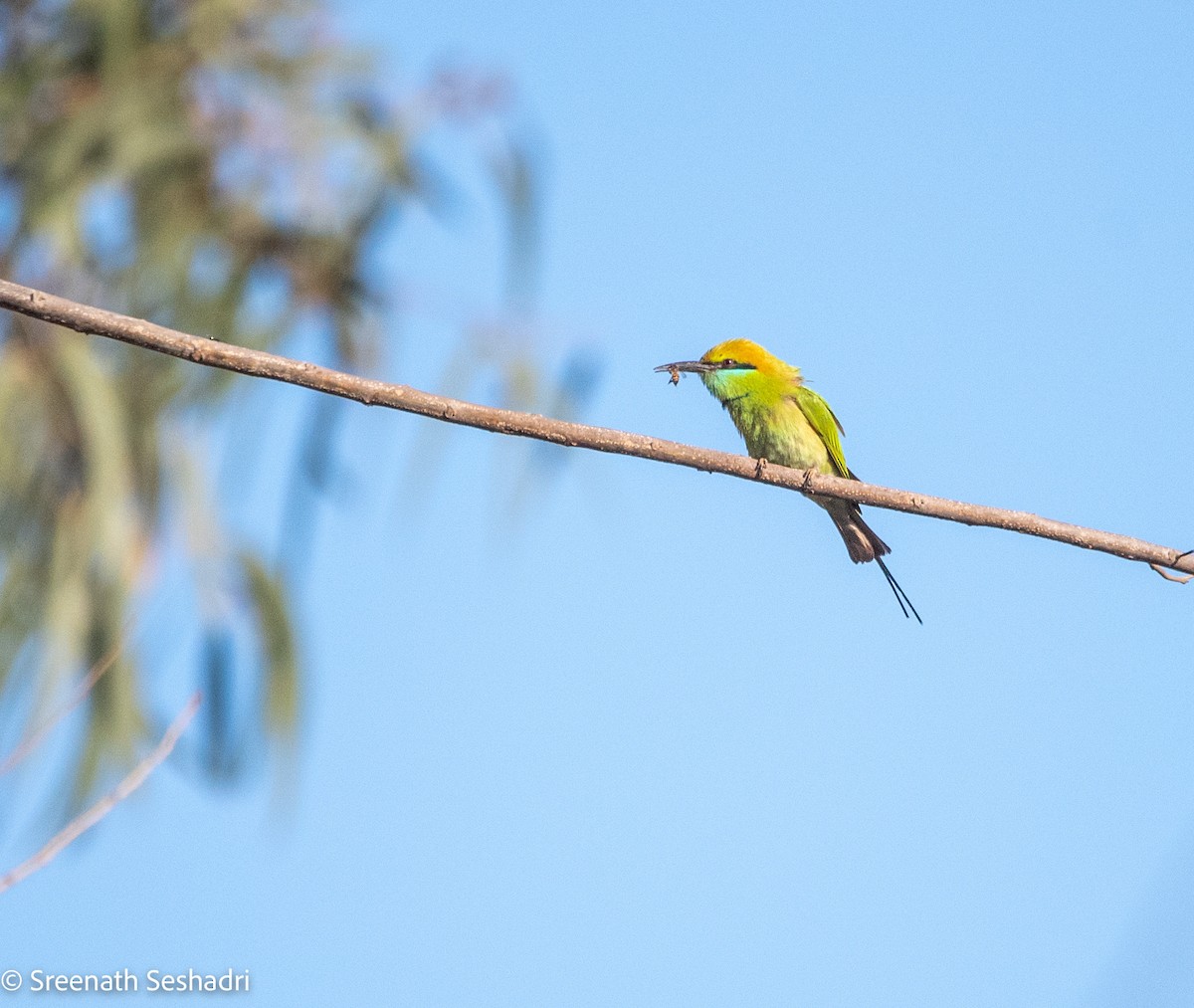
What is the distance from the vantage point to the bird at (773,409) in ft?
9.87

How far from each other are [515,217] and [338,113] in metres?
0.50

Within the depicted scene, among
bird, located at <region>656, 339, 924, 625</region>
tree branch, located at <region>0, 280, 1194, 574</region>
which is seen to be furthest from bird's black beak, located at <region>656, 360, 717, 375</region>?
tree branch, located at <region>0, 280, 1194, 574</region>

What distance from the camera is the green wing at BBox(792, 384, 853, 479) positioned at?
309cm

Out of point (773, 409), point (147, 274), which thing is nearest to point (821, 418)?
point (773, 409)

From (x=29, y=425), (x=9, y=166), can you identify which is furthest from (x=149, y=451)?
(x=9, y=166)

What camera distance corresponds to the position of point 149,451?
2953mm

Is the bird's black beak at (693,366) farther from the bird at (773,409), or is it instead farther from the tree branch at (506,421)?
the tree branch at (506,421)

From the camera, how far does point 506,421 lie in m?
1.57

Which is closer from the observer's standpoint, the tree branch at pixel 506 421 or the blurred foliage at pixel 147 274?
the tree branch at pixel 506 421

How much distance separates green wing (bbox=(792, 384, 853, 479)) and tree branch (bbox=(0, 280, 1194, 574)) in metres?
1.16

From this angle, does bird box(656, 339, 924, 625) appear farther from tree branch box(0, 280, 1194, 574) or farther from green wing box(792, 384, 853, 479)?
tree branch box(0, 280, 1194, 574)

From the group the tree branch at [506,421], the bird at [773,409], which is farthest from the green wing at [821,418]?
the tree branch at [506,421]

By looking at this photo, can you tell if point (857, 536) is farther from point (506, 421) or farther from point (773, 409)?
point (506, 421)

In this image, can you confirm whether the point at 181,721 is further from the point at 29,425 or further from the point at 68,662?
the point at 29,425
